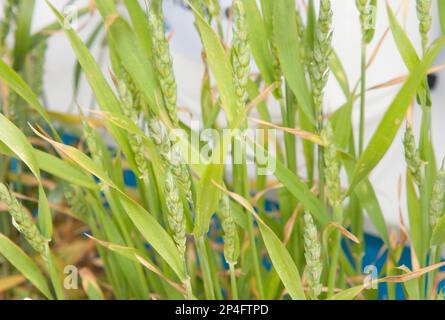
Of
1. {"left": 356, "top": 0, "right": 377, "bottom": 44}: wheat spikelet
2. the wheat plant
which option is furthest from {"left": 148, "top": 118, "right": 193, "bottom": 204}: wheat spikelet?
{"left": 356, "top": 0, "right": 377, "bottom": 44}: wheat spikelet

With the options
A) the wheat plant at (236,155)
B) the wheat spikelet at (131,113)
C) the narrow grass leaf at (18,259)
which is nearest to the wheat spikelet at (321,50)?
the wheat plant at (236,155)

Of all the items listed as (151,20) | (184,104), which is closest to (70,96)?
(184,104)

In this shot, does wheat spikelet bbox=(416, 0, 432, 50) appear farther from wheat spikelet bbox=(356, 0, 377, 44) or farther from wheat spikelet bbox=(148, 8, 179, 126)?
wheat spikelet bbox=(148, 8, 179, 126)

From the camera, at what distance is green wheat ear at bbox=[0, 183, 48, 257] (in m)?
0.35

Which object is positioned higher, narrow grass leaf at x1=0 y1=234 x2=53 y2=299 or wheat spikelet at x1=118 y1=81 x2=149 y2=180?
wheat spikelet at x1=118 y1=81 x2=149 y2=180

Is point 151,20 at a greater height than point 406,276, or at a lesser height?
greater

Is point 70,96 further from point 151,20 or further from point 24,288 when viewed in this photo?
point 151,20

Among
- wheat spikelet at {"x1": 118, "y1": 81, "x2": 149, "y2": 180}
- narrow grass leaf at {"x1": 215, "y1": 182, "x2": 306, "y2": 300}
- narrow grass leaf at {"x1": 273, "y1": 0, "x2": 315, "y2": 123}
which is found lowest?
narrow grass leaf at {"x1": 215, "y1": 182, "x2": 306, "y2": 300}

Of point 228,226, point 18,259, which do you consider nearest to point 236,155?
point 228,226

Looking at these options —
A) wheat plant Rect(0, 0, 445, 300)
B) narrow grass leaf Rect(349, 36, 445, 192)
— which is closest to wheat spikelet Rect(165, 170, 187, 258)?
wheat plant Rect(0, 0, 445, 300)

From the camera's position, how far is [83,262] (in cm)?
80

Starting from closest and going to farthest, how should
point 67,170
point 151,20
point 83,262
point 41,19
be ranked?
point 151,20, point 67,170, point 83,262, point 41,19

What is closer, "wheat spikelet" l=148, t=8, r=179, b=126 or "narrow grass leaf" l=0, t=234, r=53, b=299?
"wheat spikelet" l=148, t=8, r=179, b=126
